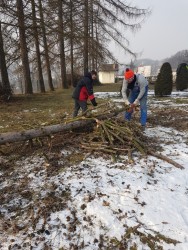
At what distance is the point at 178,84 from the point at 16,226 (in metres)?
16.6

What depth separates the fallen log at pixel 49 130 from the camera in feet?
15.4

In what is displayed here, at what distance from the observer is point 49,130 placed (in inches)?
203

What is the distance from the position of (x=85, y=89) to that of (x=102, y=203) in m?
3.92

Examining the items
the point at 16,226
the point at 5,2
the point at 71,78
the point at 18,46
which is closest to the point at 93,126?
the point at 16,226

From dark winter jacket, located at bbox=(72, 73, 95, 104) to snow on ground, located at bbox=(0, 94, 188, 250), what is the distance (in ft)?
7.26

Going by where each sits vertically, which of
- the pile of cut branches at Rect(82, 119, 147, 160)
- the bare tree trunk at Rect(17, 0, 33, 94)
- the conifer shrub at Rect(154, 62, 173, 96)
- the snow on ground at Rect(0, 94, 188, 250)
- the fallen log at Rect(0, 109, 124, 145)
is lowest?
the snow on ground at Rect(0, 94, 188, 250)

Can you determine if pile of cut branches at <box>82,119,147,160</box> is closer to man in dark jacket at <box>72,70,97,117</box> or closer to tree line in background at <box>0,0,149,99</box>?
man in dark jacket at <box>72,70,97,117</box>

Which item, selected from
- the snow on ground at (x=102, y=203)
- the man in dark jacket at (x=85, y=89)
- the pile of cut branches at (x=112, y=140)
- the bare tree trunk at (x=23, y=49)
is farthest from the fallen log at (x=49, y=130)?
the bare tree trunk at (x=23, y=49)

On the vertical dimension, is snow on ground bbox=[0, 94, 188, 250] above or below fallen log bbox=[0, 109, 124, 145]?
below

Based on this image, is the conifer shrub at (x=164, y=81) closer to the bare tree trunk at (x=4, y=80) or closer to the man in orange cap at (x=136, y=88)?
the man in orange cap at (x=136, y=88)

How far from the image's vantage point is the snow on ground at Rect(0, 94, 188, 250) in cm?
Result: 286

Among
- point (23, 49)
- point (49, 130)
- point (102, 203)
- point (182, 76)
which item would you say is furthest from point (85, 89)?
point (182, 76)

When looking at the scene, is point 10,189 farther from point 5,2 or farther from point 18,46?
point 18,46

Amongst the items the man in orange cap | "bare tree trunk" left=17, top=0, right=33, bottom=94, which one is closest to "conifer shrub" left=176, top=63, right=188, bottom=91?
"bare tree trunk" left=17, top=0, right=33, bottom=94
